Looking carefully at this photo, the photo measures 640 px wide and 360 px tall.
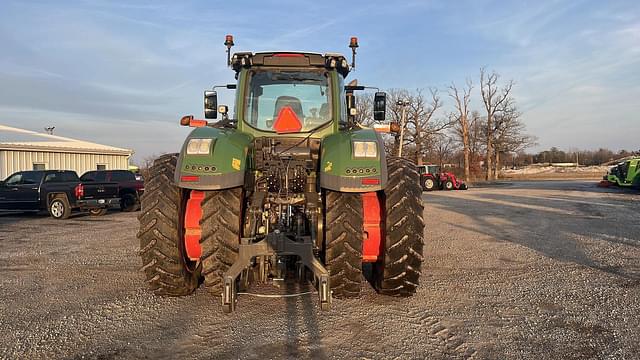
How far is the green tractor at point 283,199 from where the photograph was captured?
4312mm

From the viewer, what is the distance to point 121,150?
31.0 metres

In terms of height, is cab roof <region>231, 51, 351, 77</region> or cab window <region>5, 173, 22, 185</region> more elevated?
cab roof <region>231, 51, 351, 77</region>

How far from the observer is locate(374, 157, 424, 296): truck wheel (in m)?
4.59

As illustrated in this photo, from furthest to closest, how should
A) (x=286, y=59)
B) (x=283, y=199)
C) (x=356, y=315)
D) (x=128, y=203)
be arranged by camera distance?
(x=128, y=203)
(x=286, y=59)
(x=283, y=199)
(x=356, y=315)

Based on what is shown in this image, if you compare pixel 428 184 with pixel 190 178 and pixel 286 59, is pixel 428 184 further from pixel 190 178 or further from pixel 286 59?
pixel 190 178

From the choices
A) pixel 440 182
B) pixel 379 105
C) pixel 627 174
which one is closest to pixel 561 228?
pixel 379 105

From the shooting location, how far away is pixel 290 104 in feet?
17.9

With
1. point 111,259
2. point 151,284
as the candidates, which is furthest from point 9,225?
point 151,284

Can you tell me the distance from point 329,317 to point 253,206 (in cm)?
137

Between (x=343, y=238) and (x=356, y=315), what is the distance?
2.72 feet

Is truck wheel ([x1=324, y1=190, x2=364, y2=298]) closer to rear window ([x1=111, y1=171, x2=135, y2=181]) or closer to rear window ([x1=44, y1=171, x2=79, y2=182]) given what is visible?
rear window ([x1=44, y1=171, x2=79, y2=182])

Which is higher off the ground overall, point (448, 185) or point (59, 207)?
point (59, 207)

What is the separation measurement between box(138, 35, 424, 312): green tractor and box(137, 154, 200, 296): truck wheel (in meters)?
0.01

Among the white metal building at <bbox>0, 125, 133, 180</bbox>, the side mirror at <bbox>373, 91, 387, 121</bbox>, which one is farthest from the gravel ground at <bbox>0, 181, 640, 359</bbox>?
the white metal building at <bbox>0, 125, 133, 180</bbox>
